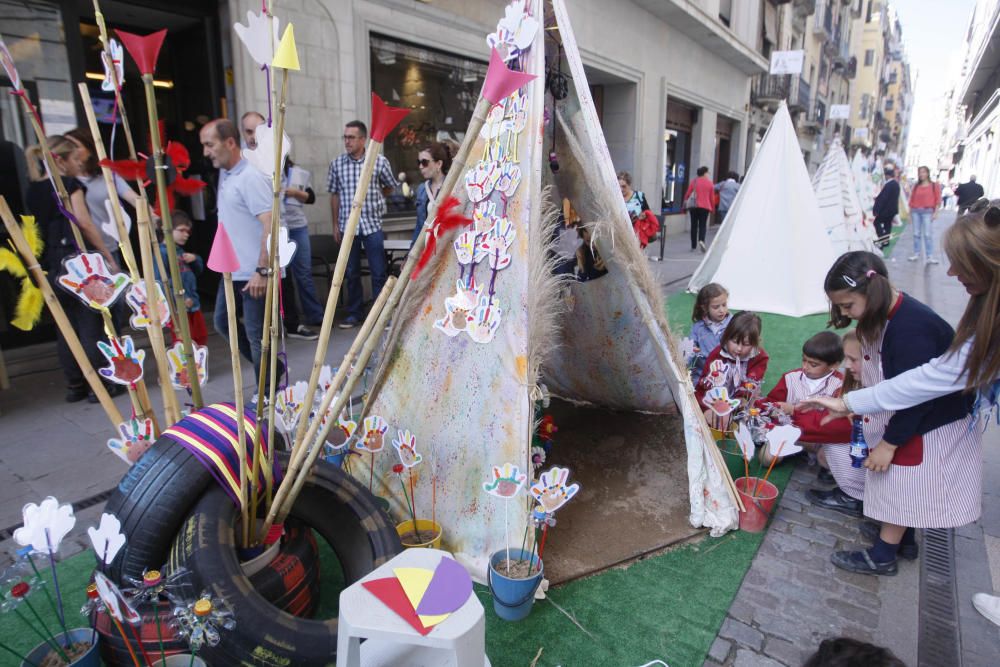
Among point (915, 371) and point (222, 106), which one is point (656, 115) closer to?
point (222, 106)

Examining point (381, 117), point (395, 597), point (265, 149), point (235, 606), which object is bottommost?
point (235, 606)

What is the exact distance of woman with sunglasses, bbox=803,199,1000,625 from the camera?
1969 millimetres

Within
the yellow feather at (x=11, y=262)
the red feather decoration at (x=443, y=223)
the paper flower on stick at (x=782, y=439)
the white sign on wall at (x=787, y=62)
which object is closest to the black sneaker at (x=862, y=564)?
the paper flower on stick at (x=782, y=439)

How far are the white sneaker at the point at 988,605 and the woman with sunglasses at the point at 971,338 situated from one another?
792mm

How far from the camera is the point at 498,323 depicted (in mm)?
2420

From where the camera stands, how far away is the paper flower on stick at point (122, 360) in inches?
77.6

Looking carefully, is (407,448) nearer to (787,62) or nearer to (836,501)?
(836,501)

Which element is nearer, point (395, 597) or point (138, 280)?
point (395, 597)

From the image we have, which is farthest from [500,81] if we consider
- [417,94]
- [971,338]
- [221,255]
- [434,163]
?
[417,94]

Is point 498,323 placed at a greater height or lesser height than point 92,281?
lesser

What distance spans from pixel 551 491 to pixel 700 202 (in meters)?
11.4

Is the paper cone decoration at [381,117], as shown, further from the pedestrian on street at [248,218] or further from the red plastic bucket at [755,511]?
the red plastic bucket at [755,511]

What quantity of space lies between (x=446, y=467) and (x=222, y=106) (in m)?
5.55

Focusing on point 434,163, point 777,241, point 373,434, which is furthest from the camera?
point 777,241
